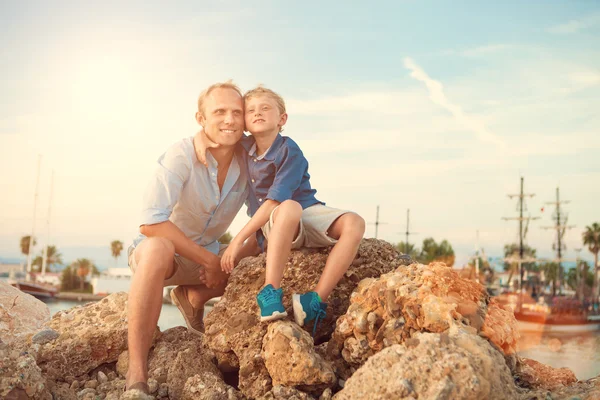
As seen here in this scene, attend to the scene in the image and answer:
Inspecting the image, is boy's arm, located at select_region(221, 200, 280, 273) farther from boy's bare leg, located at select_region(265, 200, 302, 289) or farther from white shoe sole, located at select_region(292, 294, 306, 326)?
white shoe sole, located at select_region(292, 294, 306, 326)

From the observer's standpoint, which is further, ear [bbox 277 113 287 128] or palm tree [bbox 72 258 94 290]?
palm tree [bbox 72 258 94 290]

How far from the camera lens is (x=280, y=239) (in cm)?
434

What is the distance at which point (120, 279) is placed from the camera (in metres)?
63.4

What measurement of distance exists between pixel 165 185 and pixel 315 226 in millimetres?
1297

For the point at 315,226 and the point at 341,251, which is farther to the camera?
the point at 315,226

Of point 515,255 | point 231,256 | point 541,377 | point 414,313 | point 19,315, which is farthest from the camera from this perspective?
point 515,255

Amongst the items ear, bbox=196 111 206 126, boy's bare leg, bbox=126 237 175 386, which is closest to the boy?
ear, bbox=196 111 206 126

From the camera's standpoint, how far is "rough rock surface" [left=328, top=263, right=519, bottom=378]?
379 centimetres

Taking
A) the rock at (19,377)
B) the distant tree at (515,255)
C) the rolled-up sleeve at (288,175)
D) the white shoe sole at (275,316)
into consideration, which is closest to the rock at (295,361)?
the white shoe sole at (275,316)

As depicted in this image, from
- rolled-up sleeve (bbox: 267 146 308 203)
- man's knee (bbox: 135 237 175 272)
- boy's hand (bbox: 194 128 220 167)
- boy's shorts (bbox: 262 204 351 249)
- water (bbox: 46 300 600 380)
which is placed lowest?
water (bbox: 46 300 600 380)

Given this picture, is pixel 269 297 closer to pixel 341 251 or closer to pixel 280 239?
pixel 280 239

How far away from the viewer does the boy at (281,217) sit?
4.26 meters

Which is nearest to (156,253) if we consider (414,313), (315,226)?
(315,226)

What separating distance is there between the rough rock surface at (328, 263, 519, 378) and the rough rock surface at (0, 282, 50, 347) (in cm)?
293
